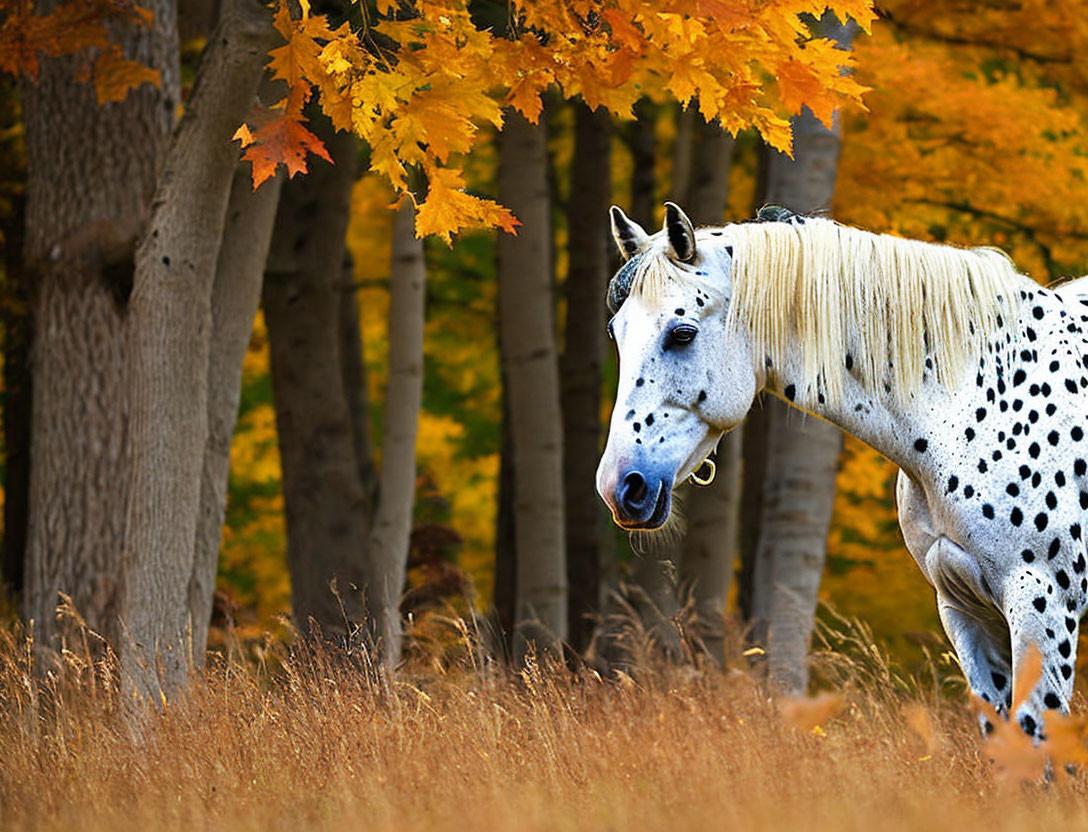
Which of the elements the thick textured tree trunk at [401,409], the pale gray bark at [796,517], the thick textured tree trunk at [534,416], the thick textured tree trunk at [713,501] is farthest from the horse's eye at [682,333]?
the thick textured tree trunk at [713,501]

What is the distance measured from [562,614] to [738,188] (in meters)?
6.59

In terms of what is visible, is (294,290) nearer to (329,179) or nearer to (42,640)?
(329,179)

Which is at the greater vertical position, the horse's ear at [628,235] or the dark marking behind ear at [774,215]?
the dark marking behind ear at [774,215]

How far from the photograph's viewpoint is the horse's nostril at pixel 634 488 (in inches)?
194

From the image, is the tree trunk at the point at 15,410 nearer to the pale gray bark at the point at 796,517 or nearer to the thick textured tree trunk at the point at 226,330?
the thick textured tree trunk at the point at 226,330

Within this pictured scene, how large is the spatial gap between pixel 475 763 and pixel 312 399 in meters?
5.94

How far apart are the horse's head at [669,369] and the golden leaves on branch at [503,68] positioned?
3.25ft

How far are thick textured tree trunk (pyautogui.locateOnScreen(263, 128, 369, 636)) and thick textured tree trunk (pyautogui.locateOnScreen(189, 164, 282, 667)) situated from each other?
217cm

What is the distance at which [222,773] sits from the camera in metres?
5.26

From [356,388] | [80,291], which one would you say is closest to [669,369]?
[80,291]

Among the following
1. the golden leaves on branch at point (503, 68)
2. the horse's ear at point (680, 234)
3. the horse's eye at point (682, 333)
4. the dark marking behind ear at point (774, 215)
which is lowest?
the horse's eye at point (682, 333)

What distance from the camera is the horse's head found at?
16.3 ft

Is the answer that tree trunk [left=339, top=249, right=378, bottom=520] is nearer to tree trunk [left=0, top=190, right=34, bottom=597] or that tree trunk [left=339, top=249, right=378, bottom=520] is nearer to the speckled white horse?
tree trunk [left=0, top=190, right=34, bottom=597]

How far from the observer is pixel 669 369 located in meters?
5.09
